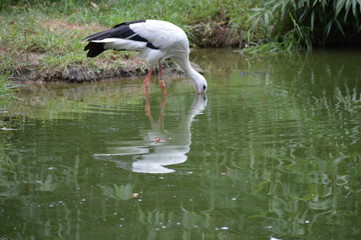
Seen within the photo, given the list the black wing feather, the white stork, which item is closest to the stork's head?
the white stork

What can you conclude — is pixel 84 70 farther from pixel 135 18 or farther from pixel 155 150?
pixel 155 150

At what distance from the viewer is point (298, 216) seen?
3697mm

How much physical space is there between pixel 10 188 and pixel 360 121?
10.9 ft

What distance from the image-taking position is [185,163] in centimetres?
479

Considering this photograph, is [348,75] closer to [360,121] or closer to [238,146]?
[360,121]

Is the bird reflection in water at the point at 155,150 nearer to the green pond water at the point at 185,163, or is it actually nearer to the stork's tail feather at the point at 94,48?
the green pond water at the point at 185,163

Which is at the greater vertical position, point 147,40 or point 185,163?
point 147,40

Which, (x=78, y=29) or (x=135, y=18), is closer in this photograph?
(x=78, y=29)

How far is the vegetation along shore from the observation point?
909 centimetres

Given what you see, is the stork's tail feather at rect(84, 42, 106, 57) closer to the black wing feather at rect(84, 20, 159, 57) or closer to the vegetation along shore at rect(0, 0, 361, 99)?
the black wing feather at rect(84, 20, 159, 57)

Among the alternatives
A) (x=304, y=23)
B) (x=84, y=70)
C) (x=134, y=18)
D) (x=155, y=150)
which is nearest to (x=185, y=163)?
(x=155, y=150)

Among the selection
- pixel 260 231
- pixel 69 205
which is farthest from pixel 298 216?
pixel 69 205

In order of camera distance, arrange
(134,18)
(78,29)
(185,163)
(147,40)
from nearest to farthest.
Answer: (185,163) < (147,40) < (78,29) < (134,18)

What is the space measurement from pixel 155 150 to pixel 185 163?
0.48m
